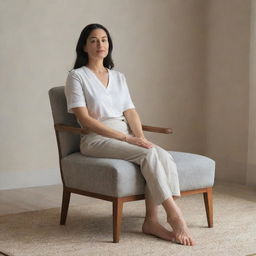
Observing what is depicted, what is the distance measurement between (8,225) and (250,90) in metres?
2.40

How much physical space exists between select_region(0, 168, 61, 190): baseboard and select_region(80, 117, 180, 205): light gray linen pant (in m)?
1.45

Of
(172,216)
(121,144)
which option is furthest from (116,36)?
(172,216)

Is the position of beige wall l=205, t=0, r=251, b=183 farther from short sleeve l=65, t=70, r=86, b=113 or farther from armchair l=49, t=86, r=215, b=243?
short sleeve l=65, t=70, r=86, b=113

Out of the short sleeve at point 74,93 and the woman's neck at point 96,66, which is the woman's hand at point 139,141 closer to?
the short sleeve at point 74,93

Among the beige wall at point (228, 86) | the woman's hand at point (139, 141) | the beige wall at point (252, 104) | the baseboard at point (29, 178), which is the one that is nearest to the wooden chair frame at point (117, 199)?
the woman's hand at point (139, 141)

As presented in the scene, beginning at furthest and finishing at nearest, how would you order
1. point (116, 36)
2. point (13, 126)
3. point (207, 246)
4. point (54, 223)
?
point (116, 36) < point (13, 126) < point (54, 223) < point (207, 246)

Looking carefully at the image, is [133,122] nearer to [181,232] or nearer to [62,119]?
[62,119]

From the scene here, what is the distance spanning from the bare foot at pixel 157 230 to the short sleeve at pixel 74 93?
0.78m

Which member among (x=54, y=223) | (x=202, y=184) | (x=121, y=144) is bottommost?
(x=54, y=223)

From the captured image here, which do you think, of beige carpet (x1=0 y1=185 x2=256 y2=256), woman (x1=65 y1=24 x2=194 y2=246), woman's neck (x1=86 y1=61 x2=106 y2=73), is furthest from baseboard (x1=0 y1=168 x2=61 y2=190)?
woman's neck (x1=86 y1=61 x2=106 y2=73)

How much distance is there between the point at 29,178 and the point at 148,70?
4.68ft

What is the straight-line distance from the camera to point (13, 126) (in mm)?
4844

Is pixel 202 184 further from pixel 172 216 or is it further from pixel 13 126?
pixel 13 126

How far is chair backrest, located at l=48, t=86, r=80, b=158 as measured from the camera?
371cm
